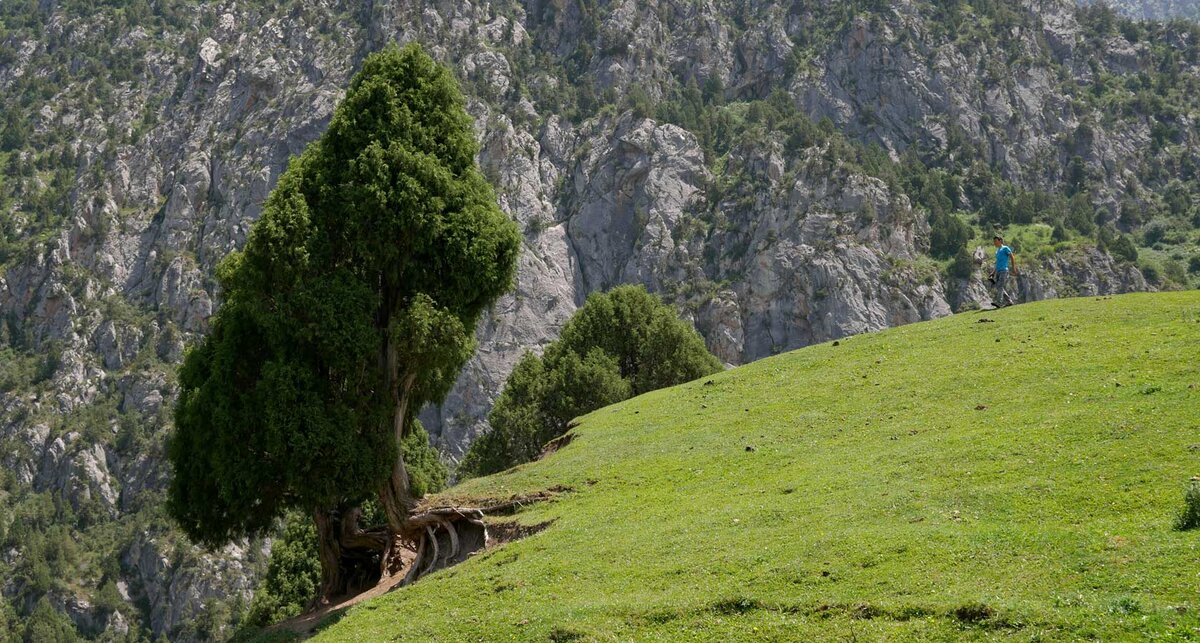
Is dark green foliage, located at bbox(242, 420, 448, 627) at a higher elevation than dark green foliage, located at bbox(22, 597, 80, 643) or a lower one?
higher

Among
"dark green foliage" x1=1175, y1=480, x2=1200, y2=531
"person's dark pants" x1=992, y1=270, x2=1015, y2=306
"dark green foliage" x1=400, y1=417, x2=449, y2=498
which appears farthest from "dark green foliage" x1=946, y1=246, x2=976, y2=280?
"dark green foliage" x1=1175, y1=480, x2=1200, y2=531

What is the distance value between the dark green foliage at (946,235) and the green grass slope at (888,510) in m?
159

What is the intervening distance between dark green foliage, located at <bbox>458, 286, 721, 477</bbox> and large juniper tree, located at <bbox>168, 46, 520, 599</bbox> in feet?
83.1

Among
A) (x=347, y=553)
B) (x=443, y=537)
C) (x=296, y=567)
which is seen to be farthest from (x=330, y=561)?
(x=296, y=567)

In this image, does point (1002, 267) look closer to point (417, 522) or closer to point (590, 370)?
point (590, 370)

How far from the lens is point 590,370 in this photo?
5894 cm

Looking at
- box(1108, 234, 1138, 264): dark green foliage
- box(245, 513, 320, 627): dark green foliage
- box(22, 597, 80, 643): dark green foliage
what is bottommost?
box(22, 597, 80, 643): dark green foliage

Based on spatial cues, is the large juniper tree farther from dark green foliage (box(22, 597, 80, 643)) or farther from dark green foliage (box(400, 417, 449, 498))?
dark green foliage (box(22, 597, 80, 643))

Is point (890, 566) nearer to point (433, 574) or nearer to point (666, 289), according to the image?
point (433, 574)

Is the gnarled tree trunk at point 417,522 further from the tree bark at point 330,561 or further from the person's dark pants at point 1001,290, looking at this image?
the person's dark pants at point 1001,290

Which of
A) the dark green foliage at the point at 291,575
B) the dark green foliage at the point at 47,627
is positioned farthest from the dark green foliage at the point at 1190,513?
the dark green foliage at the point at 47,627

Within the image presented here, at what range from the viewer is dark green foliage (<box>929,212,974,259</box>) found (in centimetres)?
19000

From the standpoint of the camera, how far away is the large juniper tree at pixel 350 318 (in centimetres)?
2994

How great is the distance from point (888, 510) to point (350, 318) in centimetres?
1552
